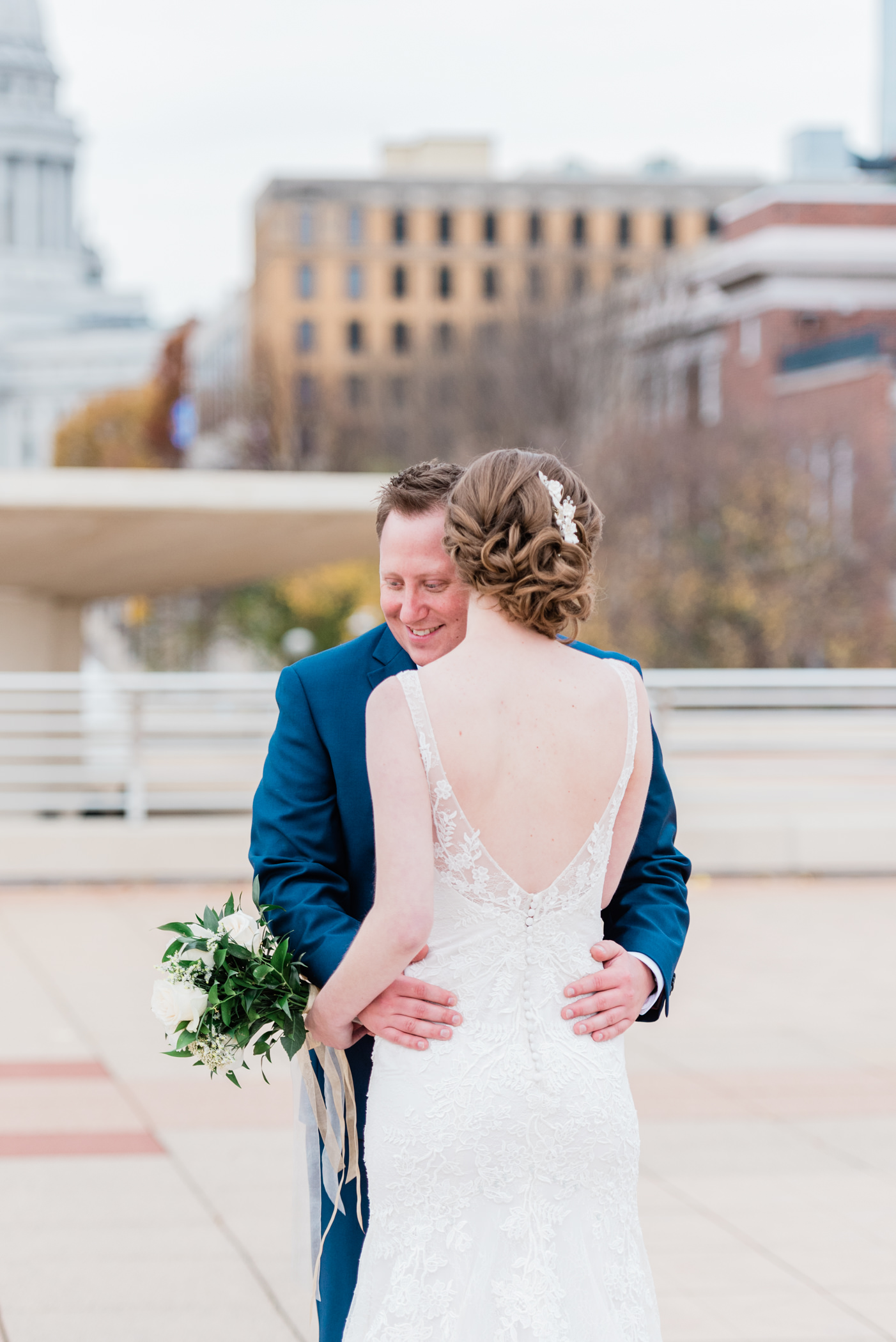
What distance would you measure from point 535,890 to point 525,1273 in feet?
A: 1.86

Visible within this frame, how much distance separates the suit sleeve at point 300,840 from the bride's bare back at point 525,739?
38 centimetres

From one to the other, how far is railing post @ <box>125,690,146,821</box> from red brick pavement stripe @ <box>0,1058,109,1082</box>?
5.04m

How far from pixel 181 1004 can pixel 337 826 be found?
399 millimetres

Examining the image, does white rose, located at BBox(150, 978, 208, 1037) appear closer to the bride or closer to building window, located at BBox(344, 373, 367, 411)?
the bride

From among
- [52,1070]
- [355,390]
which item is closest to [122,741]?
[52,1070]

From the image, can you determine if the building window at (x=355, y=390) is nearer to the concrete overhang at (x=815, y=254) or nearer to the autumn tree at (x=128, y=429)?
the autumn tree at (x=128, y=429)

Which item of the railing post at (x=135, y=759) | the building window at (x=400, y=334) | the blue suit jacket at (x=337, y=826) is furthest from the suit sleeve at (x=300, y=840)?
the building window at (x=400, y=334)

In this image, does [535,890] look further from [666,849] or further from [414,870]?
[666,849]

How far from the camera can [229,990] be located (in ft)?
8.94

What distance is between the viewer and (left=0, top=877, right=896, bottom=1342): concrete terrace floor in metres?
4.38

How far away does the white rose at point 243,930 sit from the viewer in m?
2.74

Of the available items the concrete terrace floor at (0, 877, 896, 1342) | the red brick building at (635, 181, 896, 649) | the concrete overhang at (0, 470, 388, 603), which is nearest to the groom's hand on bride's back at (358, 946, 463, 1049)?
the concrete terrace floor at (0, 877, 896, 1342)

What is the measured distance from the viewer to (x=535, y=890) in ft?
8.43

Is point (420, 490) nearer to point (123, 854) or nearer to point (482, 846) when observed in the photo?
point (482, 846)
